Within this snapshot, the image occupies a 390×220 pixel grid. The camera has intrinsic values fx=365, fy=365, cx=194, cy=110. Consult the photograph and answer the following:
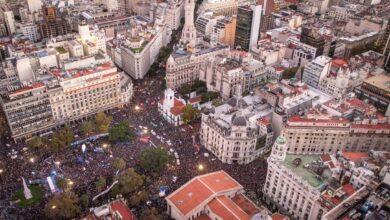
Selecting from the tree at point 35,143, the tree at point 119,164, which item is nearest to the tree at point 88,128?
the tree at point 35,143

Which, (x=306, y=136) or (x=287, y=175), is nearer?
(x=287, y=175)

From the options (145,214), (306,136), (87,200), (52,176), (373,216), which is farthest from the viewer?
(306,136)

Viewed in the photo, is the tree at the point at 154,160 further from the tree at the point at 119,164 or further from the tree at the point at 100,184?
the tree at the point at 100,184

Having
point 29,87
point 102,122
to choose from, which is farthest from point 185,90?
point 29,87

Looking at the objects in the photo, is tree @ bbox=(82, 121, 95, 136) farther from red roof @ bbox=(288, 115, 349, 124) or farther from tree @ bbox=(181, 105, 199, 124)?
red roof @ bbox=(288, 115, 349, 124)

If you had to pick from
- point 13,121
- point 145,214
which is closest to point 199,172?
point 145,214

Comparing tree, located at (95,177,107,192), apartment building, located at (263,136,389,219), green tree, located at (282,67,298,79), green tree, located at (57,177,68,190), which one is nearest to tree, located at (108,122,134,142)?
tree, located at (95,177,107,192)

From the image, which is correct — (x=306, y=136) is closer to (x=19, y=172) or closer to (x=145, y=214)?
(x=145, y=214)

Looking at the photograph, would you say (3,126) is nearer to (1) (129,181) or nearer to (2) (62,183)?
(2) (62,183)
